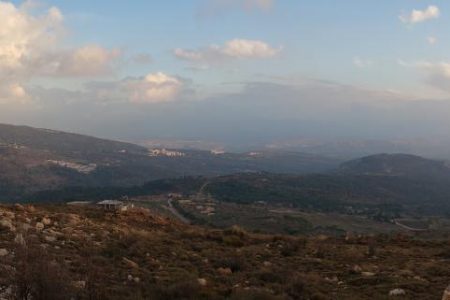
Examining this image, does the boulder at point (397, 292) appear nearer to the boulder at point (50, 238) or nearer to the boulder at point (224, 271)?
the boulder at point (224, 271)

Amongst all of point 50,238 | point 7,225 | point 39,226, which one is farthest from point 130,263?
point 39,226

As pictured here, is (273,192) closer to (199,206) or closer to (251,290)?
(199,206)

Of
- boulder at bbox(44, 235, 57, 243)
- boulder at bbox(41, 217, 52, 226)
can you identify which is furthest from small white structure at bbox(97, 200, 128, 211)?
boulder at bbox(44, 235, 57, 243)

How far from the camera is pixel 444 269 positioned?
21891 mm

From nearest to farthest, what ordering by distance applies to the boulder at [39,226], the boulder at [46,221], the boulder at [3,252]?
1. the boulder at [3,252]
2. the boulder at [39,226]
3. the boulder at [46,221]

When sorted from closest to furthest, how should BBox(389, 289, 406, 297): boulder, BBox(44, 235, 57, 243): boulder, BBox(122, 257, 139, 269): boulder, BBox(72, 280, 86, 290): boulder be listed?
BBox(72, 280, 86, 290): boulder < BBox(389, 289, 406, 297): boulder < BBox(122, 257, 139, 269): boulder < BBox(44, 235, 57, 243): boulder

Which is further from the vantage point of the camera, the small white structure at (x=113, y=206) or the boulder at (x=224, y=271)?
the small white structure at (x=113, y=206)

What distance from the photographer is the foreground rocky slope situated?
14000mm

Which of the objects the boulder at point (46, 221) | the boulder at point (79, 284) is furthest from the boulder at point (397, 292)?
the boulder at point (46, 221)

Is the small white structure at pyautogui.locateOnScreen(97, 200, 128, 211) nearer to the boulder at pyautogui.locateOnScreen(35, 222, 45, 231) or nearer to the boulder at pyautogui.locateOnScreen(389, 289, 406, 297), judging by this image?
the boulder at pyautogui.locateOnScreen(35, 222, 45, 231)

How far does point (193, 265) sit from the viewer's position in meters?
21.2

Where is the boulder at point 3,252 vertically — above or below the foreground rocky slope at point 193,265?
above

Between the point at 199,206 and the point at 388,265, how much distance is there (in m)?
87.5

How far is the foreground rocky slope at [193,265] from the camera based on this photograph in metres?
14.0
